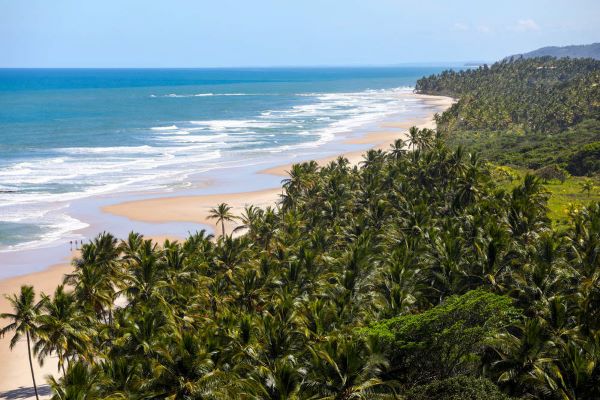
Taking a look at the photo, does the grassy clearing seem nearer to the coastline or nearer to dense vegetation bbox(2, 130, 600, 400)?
dense vegetation bbox(2, 130, 600, 400)

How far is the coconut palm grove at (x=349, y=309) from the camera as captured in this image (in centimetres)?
2452

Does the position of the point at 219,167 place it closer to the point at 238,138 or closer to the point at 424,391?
the point at 238,138

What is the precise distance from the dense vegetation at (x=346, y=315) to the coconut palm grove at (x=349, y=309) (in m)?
0.09

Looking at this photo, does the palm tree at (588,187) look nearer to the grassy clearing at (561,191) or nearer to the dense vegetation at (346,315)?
the grassy clearing at (561,191)

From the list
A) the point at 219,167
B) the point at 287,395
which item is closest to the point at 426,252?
the point at 287,395

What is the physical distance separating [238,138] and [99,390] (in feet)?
380

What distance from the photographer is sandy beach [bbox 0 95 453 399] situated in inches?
1512

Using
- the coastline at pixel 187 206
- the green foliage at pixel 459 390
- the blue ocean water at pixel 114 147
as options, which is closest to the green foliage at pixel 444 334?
the green foliage at pixel 459 390

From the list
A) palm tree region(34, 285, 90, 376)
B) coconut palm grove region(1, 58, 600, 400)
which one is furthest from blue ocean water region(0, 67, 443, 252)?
palm tree region(34, 285, 90, 376)

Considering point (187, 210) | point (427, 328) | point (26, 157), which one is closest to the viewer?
point (427, 328)

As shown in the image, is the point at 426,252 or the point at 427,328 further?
the point at 426,252

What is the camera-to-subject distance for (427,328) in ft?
Answer: 90.9

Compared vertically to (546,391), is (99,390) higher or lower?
higher

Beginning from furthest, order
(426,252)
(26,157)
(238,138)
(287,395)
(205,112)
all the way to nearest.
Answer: (205,112) < (238,138) < (26,157) < (426,252) < (287,395)
